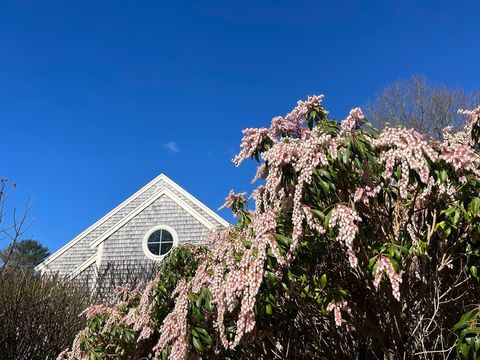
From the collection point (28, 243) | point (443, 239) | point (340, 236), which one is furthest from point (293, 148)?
point (28, 243)

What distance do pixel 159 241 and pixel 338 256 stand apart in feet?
36.7

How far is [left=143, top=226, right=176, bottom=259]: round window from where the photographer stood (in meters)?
14.4

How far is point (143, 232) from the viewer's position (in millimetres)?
14703

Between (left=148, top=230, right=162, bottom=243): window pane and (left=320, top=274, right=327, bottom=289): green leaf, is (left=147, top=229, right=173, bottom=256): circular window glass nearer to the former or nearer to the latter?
(left=148, top=230, right=162, bottom=243): window pane

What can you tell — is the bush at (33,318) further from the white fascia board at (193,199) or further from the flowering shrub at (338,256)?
the white fascia board at (193,199)

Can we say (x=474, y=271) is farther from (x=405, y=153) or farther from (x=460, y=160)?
(x=405, y=153)

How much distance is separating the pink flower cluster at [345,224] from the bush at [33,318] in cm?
575

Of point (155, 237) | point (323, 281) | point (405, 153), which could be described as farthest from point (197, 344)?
point (155, 237)

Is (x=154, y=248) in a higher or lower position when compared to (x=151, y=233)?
lower

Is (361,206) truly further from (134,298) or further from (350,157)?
(134,298)

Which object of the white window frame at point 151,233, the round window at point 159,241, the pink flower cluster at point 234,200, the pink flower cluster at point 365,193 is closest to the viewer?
the pink flower cluster at point 365,193

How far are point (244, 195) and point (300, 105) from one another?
1.51 meters

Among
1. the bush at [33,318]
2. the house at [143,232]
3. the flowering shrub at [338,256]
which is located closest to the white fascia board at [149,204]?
the house at [143,232]

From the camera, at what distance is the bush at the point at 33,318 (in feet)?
23.0
